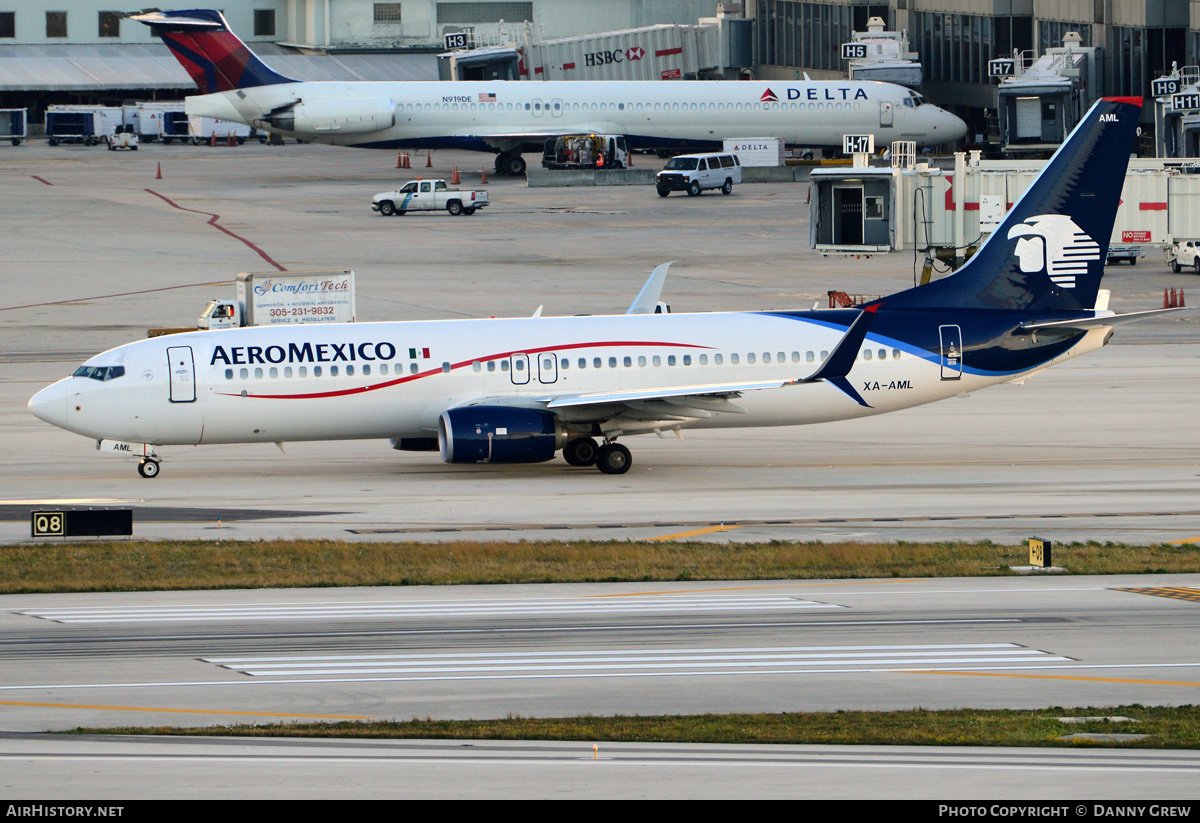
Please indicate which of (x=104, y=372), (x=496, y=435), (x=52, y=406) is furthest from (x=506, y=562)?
(x=52, y=406)

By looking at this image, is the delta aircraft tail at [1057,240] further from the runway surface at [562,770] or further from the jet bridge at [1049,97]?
the jet bridge at [1049,97]

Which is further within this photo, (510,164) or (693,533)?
(510,164)

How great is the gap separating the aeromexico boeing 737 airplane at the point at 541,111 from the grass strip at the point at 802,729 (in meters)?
82.3

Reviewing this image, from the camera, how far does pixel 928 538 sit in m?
27.8

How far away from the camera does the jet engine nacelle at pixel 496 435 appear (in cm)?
3334

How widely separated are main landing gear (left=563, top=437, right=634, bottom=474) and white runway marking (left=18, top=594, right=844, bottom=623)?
1204 cm

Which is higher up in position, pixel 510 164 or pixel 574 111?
pixel 574 111

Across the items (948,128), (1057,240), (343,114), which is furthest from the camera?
(948,128)

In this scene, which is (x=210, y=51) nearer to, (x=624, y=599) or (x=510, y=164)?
(x=510, y=164)

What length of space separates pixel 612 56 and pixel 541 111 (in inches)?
1038

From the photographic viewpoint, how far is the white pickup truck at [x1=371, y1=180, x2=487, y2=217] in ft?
276

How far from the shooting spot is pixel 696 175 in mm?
91062

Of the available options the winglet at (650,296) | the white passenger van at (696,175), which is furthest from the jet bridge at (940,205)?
the white passenger van at (696,175)

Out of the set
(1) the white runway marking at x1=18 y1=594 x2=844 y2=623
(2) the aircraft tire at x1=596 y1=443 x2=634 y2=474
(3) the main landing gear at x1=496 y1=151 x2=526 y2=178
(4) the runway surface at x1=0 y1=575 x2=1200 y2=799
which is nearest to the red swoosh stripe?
(2) the aircraft tire at x1=596 y1=443 x2=634 y2=474
